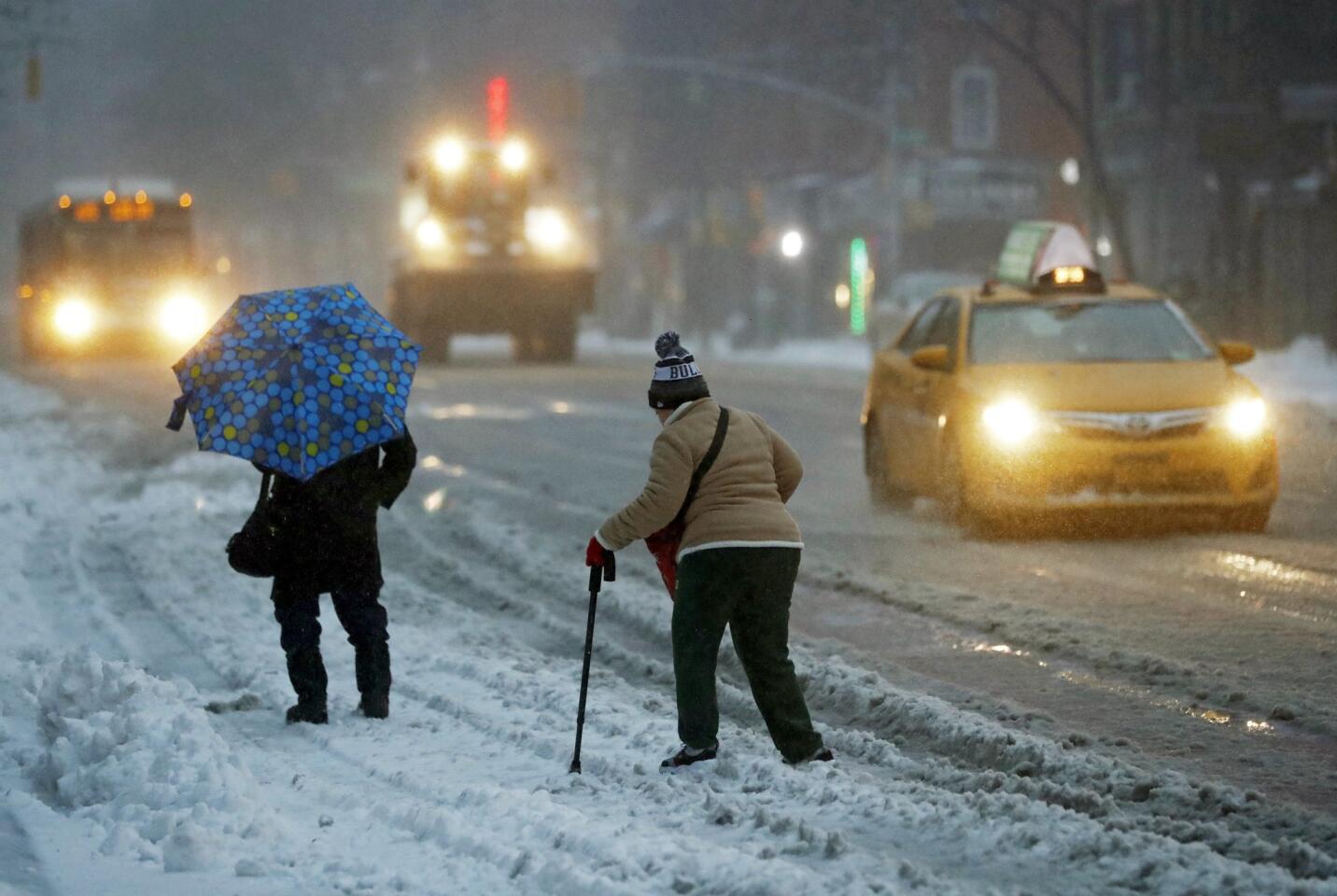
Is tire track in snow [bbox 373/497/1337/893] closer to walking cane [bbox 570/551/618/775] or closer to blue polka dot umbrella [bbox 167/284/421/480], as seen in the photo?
walking cane [bbox 570/551/618/775]

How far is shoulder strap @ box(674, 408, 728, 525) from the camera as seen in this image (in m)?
6.34

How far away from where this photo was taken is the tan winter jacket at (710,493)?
20.7ft

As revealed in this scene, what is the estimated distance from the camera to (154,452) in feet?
60.1

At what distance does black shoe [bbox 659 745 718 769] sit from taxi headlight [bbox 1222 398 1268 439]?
625 centimetres

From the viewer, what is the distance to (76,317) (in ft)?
128

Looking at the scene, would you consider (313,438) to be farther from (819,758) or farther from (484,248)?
(484,248)

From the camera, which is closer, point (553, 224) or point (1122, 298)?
point (1122, 298)

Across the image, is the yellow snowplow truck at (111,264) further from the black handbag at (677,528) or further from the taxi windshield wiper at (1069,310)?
the black handbag at (677,528)

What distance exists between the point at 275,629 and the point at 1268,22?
109ft

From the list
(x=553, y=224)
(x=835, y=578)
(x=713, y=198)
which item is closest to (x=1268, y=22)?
(x=553, y=224)

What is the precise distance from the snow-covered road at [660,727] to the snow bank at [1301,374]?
10.8 m

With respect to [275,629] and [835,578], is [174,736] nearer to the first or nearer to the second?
[275,629]

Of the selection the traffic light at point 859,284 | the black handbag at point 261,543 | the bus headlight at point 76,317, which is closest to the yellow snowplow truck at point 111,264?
the bus headlight at point 76,317

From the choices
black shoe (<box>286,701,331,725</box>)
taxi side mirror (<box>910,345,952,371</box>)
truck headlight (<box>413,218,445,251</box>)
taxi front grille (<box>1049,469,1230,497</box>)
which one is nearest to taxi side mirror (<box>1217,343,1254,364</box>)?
taxi front grille (<box>1049,469,1230,497</box>)
